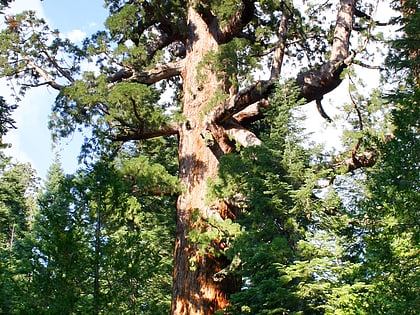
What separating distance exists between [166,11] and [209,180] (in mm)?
4326

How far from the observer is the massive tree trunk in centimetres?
723

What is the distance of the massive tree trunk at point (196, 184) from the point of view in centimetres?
723

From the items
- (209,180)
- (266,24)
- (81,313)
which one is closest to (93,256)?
(81,313)

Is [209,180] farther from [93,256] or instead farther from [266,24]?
[266,24]

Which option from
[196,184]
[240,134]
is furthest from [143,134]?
[240,134]

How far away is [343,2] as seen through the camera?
8.66m

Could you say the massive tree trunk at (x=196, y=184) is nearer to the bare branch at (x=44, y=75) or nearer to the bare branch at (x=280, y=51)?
the bare branch at (x=280, y=51)

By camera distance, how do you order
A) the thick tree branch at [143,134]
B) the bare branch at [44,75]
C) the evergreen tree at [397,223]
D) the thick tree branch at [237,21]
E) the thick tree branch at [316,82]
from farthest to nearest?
1. the bare branch at [44,75]
2. the thick tree branch at [237,21]
3. the thick tree branch at [143,134]
4. the thick tree branch at [316,82]
5. the evergreen tree at [397,223]

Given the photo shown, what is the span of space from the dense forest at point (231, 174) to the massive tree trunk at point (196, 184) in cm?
3

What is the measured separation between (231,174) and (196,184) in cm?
152

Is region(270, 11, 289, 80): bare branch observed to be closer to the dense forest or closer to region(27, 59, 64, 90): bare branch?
the dense forest

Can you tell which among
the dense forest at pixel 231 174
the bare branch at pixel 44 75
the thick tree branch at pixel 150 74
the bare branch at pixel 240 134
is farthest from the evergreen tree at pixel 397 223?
the bare branch at pixel 44 75


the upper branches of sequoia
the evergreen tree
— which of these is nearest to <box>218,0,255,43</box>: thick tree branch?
the upper branches of sequoia

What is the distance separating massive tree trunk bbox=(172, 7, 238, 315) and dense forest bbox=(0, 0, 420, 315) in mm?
25
